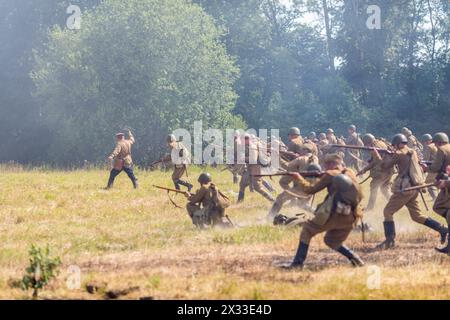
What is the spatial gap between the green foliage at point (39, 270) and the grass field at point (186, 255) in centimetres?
13

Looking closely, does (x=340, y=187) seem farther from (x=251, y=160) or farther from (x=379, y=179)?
(x=251, y=160)

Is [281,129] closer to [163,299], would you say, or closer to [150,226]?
[150,226]

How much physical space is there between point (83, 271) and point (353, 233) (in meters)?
5.43

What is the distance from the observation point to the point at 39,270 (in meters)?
8.16

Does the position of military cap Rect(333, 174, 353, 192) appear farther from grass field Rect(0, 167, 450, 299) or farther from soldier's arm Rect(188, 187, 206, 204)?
soldier's arm Rect(188, 187, 206, 204)

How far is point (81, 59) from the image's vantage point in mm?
32906

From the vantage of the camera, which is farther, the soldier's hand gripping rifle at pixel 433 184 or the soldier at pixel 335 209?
Result: the soldier's hand gripping rifle at pixel 433 184

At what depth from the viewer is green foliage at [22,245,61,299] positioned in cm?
816

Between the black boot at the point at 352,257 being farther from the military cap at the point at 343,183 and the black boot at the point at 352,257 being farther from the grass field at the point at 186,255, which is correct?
the military cap at the point at 343,183

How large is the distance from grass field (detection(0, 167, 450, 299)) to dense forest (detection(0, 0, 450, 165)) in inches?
583

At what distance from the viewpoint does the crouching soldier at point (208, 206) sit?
12883 mm

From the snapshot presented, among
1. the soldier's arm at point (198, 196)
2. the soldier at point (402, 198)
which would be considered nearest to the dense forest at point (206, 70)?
the soldier's arm at point (198, 196)

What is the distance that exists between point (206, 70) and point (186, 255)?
919 inches

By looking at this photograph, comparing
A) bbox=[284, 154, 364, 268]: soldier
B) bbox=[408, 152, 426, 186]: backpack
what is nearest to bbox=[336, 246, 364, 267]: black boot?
bbox=[284, 154, 364, 268]: soldier
